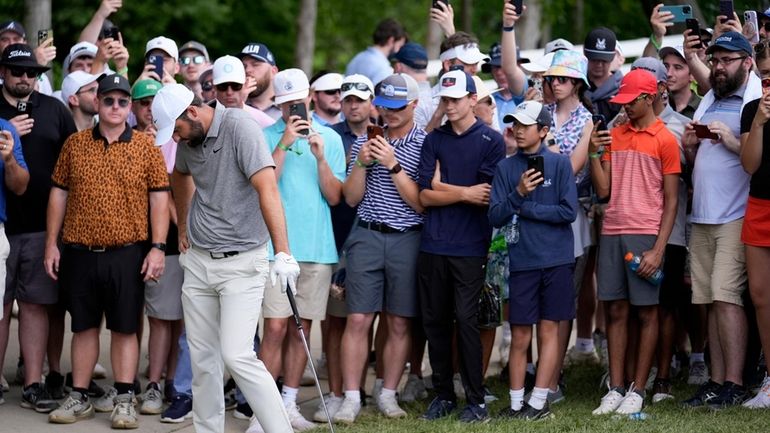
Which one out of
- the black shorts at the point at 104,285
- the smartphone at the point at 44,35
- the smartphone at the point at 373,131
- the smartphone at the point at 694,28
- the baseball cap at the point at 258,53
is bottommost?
the black shorts at the point at 104,285

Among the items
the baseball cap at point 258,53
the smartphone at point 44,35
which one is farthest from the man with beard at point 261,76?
the smartphone at point 44,35

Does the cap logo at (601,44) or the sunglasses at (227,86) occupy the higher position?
the cap logo at (601,44)

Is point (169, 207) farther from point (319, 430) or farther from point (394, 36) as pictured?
point (394, 36)

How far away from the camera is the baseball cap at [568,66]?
9.58m

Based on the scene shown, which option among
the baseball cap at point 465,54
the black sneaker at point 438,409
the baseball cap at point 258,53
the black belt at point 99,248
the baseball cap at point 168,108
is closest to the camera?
the baseball cap at point 168,108

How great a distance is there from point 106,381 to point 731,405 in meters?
4.83

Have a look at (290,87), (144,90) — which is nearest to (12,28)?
(144,90)

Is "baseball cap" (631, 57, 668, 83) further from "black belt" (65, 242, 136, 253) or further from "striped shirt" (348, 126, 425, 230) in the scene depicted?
"black belt" (65, 242, 136, 253)

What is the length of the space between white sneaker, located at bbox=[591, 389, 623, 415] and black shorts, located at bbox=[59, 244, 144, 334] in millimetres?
3286

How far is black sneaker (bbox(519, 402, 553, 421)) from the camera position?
877cm

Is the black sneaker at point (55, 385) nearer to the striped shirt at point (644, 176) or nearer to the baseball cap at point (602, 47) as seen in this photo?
the striped shirt at point (644, 176)

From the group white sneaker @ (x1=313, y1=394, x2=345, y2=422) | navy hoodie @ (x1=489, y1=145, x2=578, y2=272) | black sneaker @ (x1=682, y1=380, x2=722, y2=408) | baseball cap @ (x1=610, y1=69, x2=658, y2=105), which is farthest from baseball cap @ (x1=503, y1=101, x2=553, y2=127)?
white sneaker @ (x1=313, y1=394, x2=345, y2=422)

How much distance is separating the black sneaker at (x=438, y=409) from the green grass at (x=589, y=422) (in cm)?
10

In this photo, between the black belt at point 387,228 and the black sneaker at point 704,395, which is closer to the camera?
the black sneaker at point 704,395
